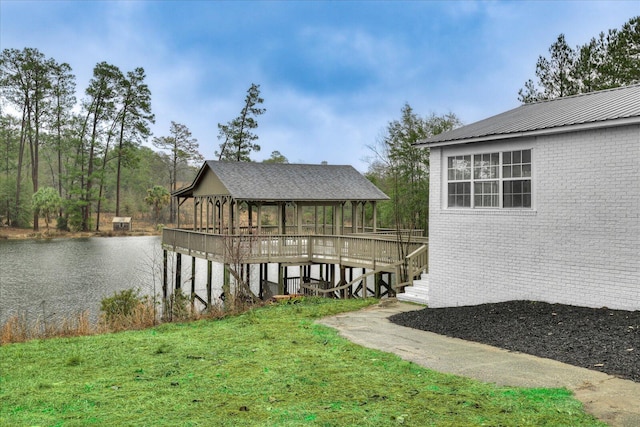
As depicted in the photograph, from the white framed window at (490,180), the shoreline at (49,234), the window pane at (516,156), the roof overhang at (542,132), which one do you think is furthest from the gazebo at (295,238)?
the shoreline at (49,234)

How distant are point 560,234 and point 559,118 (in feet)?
8.91

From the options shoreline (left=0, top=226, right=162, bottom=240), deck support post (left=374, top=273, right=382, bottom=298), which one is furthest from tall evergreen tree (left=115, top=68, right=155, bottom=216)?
deck support post (left=374, top=273, right=382, bottom=298)

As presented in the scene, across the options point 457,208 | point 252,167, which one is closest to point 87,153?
point 252,167

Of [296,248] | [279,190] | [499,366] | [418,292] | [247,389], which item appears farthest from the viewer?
[279,190]

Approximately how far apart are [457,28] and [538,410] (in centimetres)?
3029

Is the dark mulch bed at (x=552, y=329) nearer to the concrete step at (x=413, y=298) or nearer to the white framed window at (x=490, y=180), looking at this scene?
the concrete step at (x=413, y=298)

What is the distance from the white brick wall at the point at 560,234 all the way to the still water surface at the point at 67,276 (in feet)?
30.3

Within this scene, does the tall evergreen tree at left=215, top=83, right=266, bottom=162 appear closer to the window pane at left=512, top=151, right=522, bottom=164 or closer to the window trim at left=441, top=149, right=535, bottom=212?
the window trim at left=441, top=149, right=535, bottom=212

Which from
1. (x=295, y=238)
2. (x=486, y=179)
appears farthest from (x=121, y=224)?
(x=486, y=179)

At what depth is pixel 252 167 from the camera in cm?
2672

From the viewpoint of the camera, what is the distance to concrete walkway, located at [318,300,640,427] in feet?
19.6

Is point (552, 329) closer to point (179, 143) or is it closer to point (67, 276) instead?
point (67, 276)

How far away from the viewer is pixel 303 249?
21859 mm

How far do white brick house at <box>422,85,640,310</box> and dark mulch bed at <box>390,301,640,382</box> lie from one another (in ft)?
2.20
